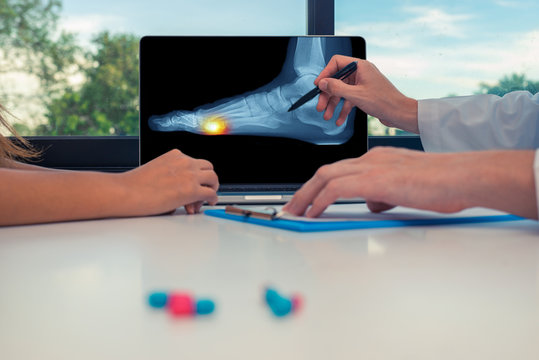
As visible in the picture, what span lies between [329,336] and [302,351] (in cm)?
2

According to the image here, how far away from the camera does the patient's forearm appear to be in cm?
70

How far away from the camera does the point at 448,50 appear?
1764 millimetres

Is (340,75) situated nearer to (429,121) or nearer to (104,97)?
(429,121)

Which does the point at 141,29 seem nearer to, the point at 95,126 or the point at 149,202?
the point at 95,126

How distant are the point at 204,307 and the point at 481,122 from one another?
105 cm

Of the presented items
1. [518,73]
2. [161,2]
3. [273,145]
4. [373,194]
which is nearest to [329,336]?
[373,194]

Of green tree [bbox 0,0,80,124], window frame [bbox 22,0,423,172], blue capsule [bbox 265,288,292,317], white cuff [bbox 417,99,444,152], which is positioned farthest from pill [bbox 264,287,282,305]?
green tree [bbox 0,0,80,124]

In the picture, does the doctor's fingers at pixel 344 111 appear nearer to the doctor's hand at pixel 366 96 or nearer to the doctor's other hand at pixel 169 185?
the doctor's hand at pixel 366 96

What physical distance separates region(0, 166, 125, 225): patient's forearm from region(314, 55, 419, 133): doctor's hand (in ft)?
1.82

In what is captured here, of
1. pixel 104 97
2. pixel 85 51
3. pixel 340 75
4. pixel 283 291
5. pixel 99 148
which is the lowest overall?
pixel 283 291

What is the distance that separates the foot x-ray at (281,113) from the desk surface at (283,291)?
0.64 m

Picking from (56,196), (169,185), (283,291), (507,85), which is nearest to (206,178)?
(169,185)

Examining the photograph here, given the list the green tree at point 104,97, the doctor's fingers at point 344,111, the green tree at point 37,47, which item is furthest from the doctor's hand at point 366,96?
the green tree at point 37,47

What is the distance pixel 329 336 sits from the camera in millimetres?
265
